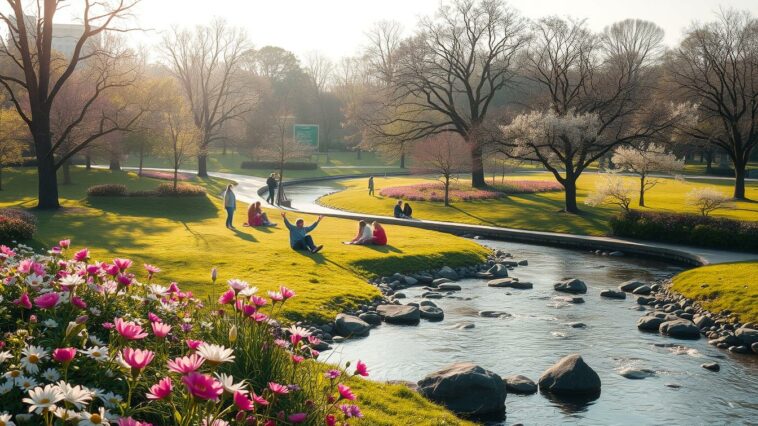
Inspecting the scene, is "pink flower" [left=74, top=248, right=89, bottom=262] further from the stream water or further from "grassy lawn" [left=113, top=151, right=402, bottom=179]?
"grassy lawn" [left=113, top=151, right=402, bottom=179]

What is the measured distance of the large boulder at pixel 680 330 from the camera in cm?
1756

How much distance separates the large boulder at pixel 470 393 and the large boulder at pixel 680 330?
7362 millimetres

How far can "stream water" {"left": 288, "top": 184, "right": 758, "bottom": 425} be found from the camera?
12445 mm

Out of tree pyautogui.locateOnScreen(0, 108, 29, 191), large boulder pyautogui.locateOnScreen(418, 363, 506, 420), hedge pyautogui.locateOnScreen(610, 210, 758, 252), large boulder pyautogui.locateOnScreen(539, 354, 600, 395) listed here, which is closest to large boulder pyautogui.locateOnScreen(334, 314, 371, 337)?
large boulder pyautogui.locateOnScreen(418, 363, 506, 420)

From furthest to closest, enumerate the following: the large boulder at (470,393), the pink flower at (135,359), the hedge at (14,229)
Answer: the hedge at (14,229) → the large boulder at (470,393) → the pink flower at (135,359)

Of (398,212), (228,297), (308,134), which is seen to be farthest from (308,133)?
(228,297)

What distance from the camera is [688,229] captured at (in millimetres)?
30266

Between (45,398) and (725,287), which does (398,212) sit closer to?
(725,287)

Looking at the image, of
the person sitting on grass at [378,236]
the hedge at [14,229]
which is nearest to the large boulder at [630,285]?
the person sitting on grass at [378,236]

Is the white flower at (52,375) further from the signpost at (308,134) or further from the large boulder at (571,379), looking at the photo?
the signpost at (308,134)

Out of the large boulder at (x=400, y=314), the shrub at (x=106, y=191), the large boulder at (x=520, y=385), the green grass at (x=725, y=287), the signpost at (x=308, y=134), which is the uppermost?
the signpost at (x=308, y=134)

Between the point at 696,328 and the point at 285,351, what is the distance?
1387 centimetres

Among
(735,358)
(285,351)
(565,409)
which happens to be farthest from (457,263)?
(285,351)

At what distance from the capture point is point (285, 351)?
7.41 meters
